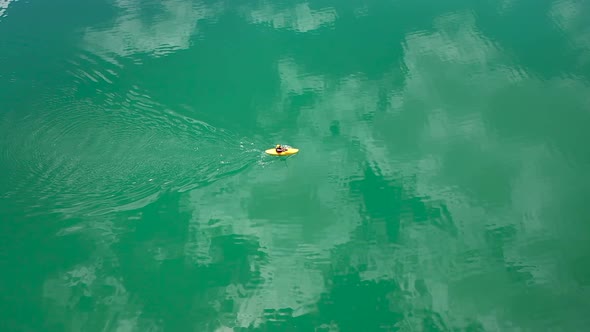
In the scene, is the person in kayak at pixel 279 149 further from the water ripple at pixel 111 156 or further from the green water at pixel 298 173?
the water ripple at pixel 111 156

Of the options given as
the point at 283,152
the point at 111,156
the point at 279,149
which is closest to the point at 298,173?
the point at 283,152

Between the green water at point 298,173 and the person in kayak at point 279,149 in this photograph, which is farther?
the person in kayak at point 279,149

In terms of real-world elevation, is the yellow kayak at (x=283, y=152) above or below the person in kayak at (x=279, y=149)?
below

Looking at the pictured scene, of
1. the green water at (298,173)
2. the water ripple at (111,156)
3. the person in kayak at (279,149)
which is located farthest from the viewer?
the person in kayak at (279,149)

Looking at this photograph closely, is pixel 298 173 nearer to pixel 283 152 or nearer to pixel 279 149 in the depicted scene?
pixel 283 152

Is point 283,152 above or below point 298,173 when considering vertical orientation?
above

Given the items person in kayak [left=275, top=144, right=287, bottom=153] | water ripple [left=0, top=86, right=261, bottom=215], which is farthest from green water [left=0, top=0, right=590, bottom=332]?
person in kayak [left=275, top=144, right=287, bottom=153]

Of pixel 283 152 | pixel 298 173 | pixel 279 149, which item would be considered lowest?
pixel 298 173

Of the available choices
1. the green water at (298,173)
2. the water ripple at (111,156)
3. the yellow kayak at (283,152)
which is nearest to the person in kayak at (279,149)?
the yellow kayak at (283,152)

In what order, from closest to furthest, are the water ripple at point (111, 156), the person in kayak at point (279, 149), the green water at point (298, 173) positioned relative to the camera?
the green water at point (298, 173) → the water ripple at point (111, 156) → the person in kayak at point (279, 149)

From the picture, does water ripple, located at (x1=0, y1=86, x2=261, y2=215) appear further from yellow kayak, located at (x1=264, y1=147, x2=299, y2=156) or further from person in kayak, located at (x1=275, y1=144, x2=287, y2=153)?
person in kayak, located at (x1=275, y1=144, x2=287, y2=153)
